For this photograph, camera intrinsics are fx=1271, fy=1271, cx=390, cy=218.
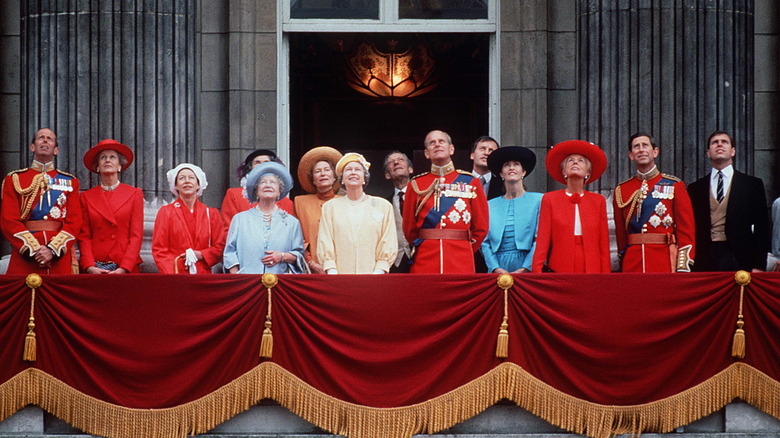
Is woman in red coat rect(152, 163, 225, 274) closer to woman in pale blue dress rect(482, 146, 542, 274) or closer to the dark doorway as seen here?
woman in pale blue dress rect(482, 146, 542, 274)

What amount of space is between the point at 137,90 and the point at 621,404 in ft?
18.0

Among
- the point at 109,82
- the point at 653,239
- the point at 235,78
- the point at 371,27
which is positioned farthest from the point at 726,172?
the point at 109,82

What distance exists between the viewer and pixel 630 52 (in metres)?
12.0

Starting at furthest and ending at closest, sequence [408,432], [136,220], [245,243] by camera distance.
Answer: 1. [136,220]
2. [245,243]
3. [408,432]

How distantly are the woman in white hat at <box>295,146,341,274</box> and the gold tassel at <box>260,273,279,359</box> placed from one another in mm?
1225

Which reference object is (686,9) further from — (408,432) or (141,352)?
(141,352)

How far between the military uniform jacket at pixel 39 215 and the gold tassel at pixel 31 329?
1105 mm

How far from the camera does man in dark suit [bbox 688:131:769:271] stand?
10500mm

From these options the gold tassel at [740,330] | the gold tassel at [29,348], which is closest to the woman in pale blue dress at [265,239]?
the gold tassel at [29,348]

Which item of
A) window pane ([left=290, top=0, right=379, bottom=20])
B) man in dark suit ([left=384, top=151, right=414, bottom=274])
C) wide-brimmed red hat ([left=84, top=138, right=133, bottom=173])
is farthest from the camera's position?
window pane ([left=290, top=0, right=379, bottom=20])

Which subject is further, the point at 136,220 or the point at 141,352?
the point at 136,220

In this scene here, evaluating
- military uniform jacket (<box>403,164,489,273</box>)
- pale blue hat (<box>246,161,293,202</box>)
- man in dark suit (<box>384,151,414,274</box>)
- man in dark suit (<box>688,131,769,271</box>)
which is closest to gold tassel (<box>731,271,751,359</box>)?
man in dark suit (<box>688,131,769,271</box>)

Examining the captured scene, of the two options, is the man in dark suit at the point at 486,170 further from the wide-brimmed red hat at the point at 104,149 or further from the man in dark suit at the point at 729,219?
the wide-brimmed red hat at the point at 104,149

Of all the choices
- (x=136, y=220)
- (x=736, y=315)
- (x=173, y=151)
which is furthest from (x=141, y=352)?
(x=736, y=315)
